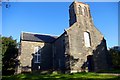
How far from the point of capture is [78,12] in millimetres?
36625

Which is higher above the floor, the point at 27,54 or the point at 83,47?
the point at 83,47

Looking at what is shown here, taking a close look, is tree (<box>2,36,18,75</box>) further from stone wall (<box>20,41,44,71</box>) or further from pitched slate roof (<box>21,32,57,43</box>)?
pitched slate roof (<box>21,32,57,43</box>)

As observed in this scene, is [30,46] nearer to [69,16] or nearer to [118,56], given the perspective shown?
[69,16]

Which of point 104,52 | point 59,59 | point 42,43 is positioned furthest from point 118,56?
point 42,43

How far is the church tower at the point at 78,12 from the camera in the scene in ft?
118

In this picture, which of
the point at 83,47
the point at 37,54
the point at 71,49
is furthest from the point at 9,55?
the point at 83,47

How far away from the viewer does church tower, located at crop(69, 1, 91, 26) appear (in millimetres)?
36034

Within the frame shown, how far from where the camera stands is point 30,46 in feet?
124

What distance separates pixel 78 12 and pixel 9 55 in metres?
16.5

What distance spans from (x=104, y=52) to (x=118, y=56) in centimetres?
282

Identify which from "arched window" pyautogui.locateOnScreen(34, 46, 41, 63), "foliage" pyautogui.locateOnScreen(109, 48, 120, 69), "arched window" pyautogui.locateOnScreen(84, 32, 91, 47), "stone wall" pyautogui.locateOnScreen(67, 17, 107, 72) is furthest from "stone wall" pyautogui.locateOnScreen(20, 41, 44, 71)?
"foliage" pyautogui.locateOnScreen(109, 48, 120, 69)

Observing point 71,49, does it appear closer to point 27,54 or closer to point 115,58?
point 115,58

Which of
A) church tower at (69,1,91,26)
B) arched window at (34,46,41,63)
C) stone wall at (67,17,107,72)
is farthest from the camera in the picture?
arched window at (34,46,41,63)

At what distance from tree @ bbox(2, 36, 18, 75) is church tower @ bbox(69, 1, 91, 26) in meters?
13.5
